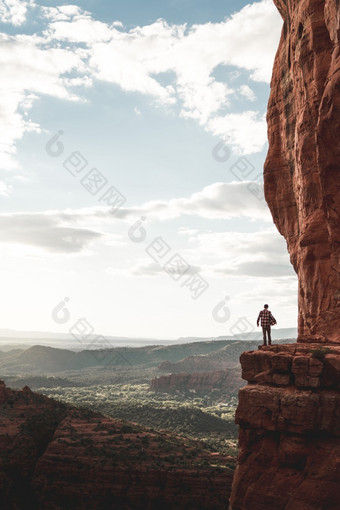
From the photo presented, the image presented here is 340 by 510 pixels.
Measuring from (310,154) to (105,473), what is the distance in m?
30.5

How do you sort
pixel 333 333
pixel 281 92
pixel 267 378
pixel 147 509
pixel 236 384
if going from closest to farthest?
pixel 267 378, pixel 333 333, pixel 281 92, pixel 147 509, pixel 236 384

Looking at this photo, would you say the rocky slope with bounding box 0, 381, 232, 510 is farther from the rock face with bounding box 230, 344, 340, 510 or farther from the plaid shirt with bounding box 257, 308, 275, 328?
the rock face with bounding box 230, 344, 340, 510

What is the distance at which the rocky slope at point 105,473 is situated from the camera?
3359cm

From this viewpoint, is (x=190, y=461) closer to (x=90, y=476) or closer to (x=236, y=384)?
(x=90, y=476)

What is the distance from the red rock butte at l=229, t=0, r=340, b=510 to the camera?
50.7 feet

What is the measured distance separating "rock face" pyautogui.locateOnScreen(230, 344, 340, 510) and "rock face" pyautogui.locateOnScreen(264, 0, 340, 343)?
11.3ft

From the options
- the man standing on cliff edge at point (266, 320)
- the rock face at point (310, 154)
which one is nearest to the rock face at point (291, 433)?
the rock face at point (310, 154)

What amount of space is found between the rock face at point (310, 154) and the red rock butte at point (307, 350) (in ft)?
0.19

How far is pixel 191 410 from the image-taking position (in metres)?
80.1

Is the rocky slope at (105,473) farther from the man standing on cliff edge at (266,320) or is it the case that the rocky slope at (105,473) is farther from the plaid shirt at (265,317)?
the plaid shirt at (265,317)

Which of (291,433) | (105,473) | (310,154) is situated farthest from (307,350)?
(105,473)

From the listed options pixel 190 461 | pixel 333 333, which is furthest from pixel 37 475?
pixel 333 333

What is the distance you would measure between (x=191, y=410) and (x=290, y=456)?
68.2 metres

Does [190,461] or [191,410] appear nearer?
[190,461]
